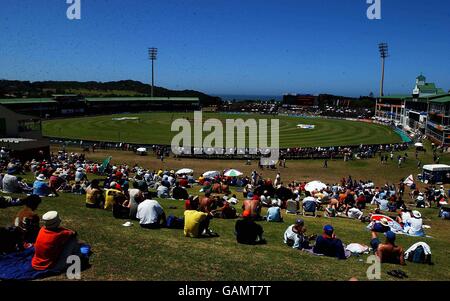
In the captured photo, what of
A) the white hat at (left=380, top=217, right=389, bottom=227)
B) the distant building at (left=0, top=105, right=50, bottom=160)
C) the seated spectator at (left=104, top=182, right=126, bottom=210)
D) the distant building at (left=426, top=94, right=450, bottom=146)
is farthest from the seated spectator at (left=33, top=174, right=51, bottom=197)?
the distant building at (left=426, top=94, right=450, bottom=146)

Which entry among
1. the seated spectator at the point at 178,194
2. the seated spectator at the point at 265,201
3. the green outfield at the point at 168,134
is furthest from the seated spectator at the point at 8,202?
the green outfield at the point at 168,134

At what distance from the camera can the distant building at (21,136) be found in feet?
115

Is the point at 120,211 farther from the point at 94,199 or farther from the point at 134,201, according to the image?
the point at 94,199

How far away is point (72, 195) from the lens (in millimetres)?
16750

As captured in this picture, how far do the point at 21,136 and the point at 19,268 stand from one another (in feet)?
122

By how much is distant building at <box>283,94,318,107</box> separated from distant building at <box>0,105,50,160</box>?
10580 centimetres

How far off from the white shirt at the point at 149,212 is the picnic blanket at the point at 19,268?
371 cm

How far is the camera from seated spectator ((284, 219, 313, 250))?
11023 millimetres

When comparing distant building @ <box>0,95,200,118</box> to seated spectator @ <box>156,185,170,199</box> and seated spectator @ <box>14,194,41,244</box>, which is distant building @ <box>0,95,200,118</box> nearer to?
seated spectator @ <box>156,185,170,199</box>

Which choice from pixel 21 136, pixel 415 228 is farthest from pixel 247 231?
pixel 21 136

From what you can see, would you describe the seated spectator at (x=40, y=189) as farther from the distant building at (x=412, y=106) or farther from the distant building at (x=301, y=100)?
the distant building at (x=301, y=100)
